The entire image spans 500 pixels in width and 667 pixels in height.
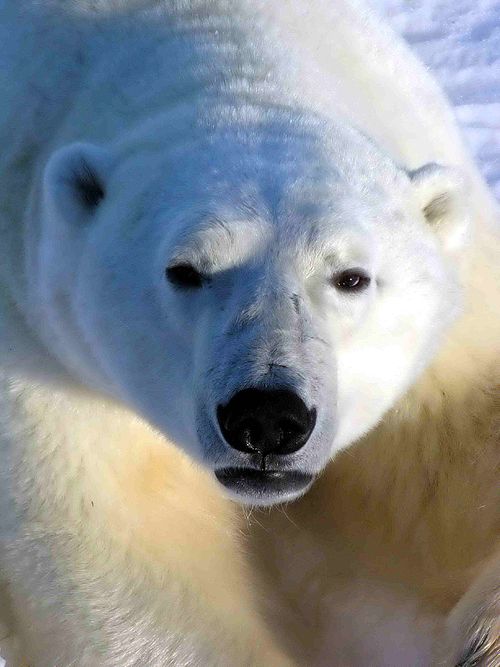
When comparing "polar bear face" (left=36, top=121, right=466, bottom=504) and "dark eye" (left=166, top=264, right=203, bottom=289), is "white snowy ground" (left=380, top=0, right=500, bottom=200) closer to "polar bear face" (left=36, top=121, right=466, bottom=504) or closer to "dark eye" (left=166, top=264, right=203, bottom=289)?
"polar bear face" (left=36, top=121, right=466, bottom=504)

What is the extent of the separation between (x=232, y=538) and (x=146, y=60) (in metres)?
1.10

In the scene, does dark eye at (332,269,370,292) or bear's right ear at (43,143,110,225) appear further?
bear's right ear at (43,143,110,225)

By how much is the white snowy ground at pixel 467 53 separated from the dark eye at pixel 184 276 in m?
2.25

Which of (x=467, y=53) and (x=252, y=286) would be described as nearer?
(x=252, y=286)

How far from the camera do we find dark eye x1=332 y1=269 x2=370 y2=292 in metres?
1.92

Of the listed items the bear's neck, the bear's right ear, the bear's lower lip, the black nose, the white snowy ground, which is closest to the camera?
the black nose

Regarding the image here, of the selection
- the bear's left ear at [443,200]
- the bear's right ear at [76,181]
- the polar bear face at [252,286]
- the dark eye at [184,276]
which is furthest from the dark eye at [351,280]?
the bear's right ear at [76,181]

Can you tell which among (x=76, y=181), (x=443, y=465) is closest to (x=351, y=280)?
(x=76, y=181)

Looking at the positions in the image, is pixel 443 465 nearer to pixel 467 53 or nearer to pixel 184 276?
pixel 184 276

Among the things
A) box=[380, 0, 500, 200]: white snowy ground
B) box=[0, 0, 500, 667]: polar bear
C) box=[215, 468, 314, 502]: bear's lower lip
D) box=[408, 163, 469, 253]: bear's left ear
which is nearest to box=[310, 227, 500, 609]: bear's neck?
box=[0, 0, 500, 667]: polar bear

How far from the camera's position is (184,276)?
6.26 ft

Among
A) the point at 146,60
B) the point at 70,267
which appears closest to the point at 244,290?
A: the point at 70,267

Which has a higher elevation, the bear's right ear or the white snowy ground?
the white snowy ground

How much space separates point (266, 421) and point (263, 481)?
197mm
